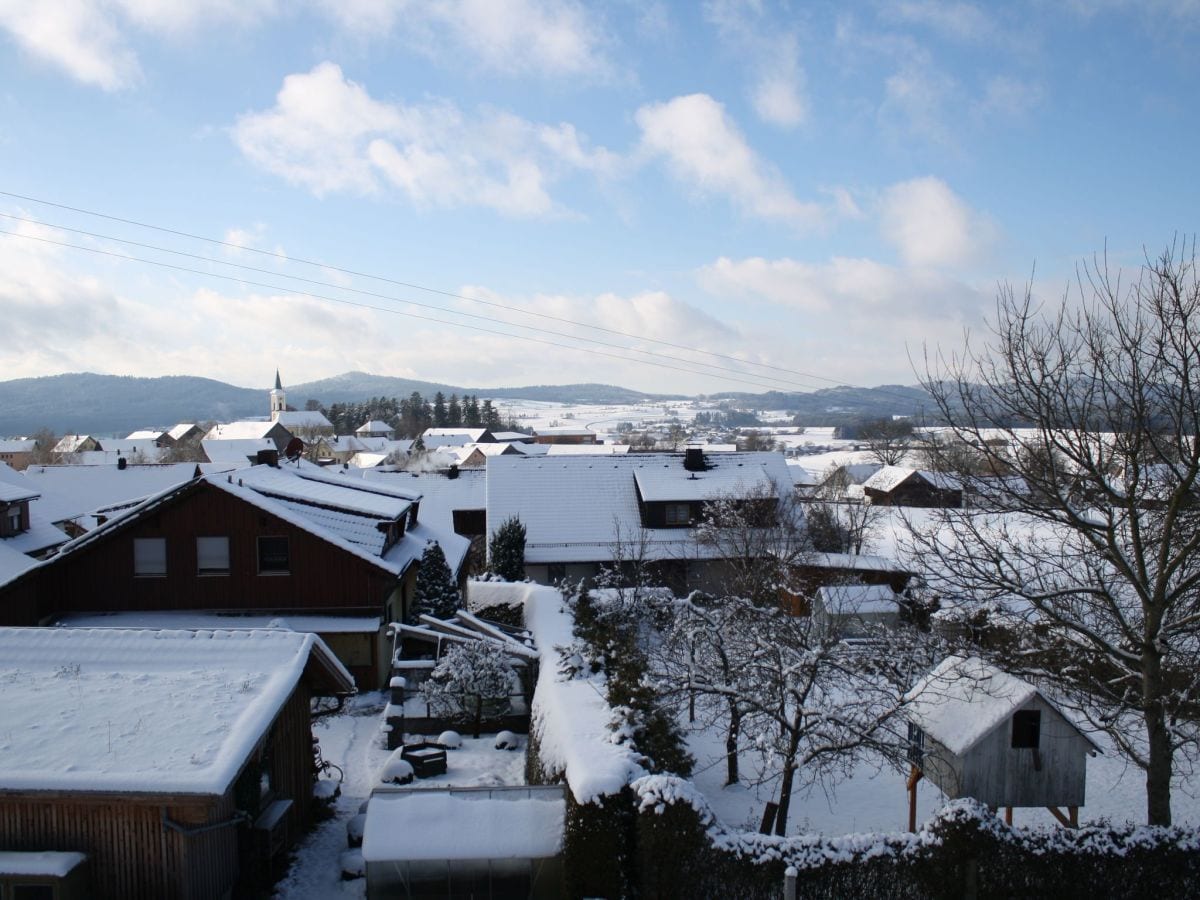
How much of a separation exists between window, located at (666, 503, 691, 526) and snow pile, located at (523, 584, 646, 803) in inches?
669

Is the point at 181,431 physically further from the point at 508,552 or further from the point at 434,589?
the point at 434,589

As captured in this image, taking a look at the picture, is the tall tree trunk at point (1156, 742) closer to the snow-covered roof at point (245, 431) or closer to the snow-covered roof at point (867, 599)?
the snow-covered roof at point (867, 599)

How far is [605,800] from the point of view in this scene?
9109 millimetres

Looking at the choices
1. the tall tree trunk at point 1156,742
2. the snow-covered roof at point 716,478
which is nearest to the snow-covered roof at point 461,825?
the tall tree trunk at point 1156,742

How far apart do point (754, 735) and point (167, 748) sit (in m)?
9.22

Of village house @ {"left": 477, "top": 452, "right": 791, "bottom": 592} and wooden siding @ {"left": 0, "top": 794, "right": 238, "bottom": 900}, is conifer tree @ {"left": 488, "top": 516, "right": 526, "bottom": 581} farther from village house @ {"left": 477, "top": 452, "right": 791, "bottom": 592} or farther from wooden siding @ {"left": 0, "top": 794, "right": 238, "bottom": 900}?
wooden siding @ {"left": 0, "top": 794, "right": 238, "bottom": 900}

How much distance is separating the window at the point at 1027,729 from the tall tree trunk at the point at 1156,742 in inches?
78.5

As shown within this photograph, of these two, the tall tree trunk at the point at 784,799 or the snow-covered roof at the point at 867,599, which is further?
the snow-covered roof at the point at 867,599

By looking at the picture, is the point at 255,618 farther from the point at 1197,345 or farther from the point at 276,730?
the point at 1197,345

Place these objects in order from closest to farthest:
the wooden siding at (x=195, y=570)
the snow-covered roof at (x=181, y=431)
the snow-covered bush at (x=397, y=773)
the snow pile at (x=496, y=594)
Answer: the snow-covered bush at (x=397, y=773) → the wooden siding at (x=195, y=570) → the snow pile at (x=496, y=594) → the snow-covered roof at (x=181, y=431)

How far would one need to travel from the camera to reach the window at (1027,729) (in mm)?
12359

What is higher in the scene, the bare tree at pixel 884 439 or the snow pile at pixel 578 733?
the bare tree at pixel 884 439

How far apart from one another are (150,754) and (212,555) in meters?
12.8

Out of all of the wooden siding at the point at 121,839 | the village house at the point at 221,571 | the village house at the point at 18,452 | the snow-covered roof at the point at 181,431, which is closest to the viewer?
the wooden siding at the point at 121,839
